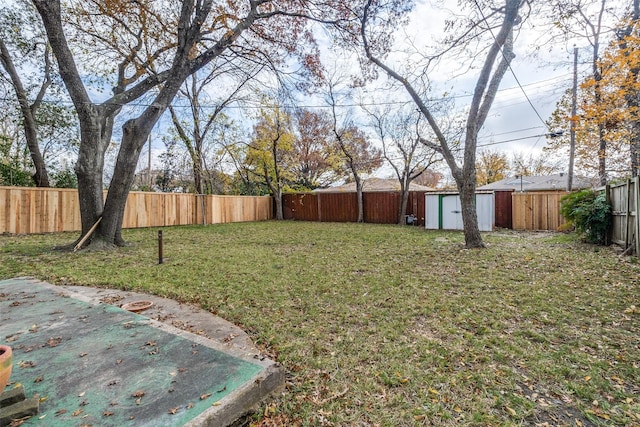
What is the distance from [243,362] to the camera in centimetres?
186

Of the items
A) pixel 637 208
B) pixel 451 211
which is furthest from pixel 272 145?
pixel 637 208

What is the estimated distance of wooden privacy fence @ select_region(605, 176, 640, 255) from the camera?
478cm

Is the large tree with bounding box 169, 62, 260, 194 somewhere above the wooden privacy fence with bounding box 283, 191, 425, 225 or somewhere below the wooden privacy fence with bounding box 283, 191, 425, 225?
above

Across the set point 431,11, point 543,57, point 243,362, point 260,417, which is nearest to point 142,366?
point 243,362

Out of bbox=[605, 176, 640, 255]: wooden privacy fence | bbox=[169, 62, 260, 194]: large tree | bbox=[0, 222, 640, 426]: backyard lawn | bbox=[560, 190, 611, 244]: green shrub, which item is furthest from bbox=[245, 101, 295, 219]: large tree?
bbox=[605, 176, 640, 255]: wooden privacy fence

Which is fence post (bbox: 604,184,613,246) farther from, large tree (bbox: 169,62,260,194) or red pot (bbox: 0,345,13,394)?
large tree (bbox: 169,62,260,194)

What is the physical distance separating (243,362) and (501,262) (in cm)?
465

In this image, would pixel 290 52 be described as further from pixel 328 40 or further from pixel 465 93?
pixel 465 93

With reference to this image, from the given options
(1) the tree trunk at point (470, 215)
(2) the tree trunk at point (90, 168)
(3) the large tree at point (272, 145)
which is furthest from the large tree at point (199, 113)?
(1) the tree trunk at point (470, 215)

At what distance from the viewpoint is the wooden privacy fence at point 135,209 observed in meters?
7.59

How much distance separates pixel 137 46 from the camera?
7.31m

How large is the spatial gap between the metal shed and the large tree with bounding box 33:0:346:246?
620cm

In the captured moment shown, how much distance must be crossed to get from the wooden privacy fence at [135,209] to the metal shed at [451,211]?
359 inches

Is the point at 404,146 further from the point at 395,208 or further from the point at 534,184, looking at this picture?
the point at 534,184
